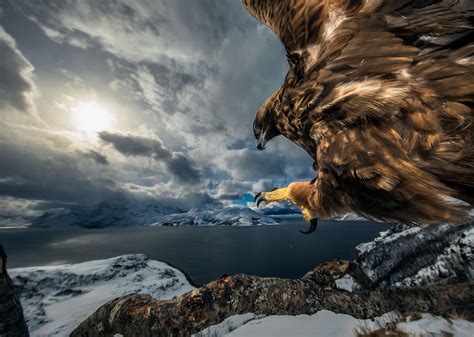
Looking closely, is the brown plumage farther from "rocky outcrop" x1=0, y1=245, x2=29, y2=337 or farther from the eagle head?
"rocky outcrop" x1=0, y1=245, x2=29, y2=337

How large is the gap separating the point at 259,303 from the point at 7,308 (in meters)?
5.21

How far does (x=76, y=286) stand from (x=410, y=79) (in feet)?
74.8

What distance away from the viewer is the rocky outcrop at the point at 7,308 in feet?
13.8

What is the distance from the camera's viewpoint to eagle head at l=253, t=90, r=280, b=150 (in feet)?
9.30

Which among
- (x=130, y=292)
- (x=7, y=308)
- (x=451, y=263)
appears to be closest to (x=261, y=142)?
(x=7, y=308)

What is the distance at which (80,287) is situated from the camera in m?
16.4

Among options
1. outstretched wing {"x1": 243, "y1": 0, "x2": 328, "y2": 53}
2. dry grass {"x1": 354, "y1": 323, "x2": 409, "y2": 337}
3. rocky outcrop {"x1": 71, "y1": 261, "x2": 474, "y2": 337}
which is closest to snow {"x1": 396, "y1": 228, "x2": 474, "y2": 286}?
rocky outcrop {"x1": 71, "y1": 261, "x2": 474, "y2": 337}

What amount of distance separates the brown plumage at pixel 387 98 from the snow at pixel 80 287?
44.7 feet

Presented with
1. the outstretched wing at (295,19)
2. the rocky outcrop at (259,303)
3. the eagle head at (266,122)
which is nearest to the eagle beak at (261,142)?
the eagle head at (266,122)

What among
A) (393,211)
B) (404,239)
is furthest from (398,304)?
(404,239)

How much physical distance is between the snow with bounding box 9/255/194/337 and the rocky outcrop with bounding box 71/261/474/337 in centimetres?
950

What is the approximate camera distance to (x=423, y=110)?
1293 mm

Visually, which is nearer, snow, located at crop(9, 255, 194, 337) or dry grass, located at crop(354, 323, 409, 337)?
dry grass, located at crop(354, 323, 409, 337)

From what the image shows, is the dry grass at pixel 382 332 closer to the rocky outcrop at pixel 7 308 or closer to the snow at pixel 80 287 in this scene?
the rocky outcrop at pixel 7 308
